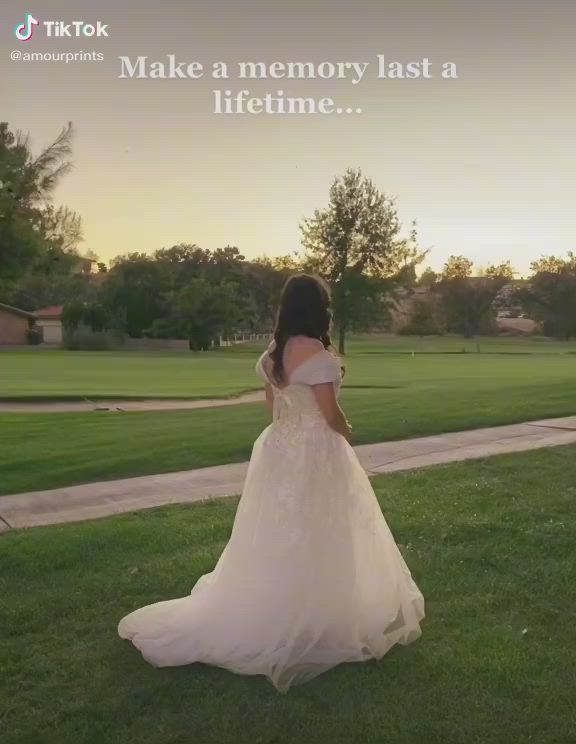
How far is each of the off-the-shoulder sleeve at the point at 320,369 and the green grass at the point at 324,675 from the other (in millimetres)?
1405

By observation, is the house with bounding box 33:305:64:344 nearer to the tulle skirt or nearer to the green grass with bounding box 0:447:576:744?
the green grass with bounding box 0:447:576:744

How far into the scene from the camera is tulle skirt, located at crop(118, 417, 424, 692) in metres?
3.68

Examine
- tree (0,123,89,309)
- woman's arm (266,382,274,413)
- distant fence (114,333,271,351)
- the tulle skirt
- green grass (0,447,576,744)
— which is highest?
tree (0,123,89,309)

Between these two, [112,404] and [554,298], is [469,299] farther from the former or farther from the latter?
[112,404]

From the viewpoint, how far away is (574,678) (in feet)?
11.5

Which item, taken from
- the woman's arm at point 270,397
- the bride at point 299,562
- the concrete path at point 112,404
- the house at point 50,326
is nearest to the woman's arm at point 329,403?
the bride at point 299,562

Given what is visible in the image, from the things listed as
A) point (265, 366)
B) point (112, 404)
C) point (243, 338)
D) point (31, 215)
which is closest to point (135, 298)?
Answer: point (243, 338)

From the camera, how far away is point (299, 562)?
3.79 metres

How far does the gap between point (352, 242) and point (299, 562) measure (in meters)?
50.4

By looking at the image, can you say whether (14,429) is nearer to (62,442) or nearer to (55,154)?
(62,442)

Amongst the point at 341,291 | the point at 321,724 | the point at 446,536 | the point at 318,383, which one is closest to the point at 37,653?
the point at 321,724

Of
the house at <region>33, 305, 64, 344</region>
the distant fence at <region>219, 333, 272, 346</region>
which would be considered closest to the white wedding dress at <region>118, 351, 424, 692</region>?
the distant fence at <region>219, 333, 272, 346</region>

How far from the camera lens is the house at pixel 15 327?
232 feet

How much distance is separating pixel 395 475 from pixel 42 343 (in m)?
67.6
